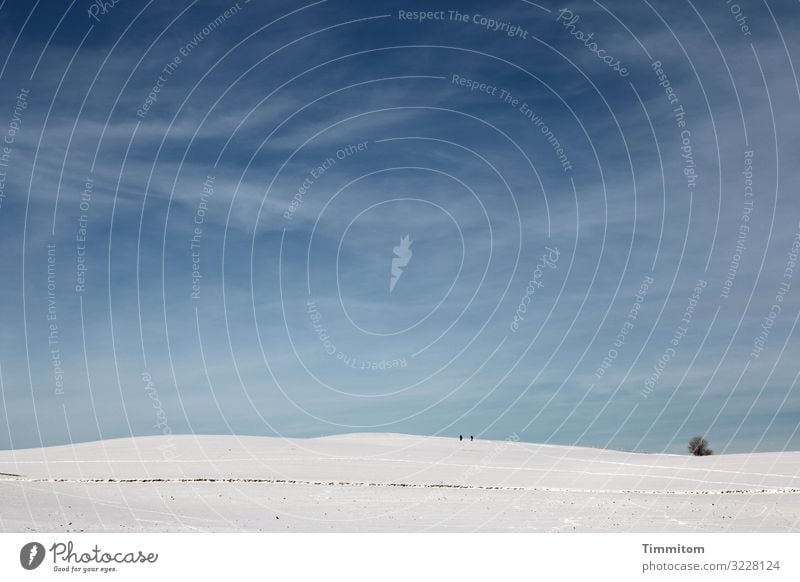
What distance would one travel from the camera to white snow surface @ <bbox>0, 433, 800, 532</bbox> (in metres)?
27.1

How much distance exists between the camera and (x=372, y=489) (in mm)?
37250

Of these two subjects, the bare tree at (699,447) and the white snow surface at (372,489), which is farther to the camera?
the bare tree at (699,447)

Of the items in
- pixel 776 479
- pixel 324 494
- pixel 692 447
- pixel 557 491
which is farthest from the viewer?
pixel 692 447

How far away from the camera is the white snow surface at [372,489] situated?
88.9ft

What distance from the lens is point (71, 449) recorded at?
2352 inches

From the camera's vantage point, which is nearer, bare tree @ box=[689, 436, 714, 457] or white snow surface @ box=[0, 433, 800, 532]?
white snow surface @ box=[0, 433, 800, 532]

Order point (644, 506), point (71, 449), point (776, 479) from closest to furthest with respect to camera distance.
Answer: point (644, 506), point (776, 479), point (71, 449)

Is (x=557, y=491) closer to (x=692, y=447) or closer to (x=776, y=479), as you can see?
(x=776, y=479)

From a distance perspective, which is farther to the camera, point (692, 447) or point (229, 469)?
point (692, 447)

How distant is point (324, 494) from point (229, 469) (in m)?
11.0

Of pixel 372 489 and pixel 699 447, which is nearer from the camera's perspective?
pixel 372 489
